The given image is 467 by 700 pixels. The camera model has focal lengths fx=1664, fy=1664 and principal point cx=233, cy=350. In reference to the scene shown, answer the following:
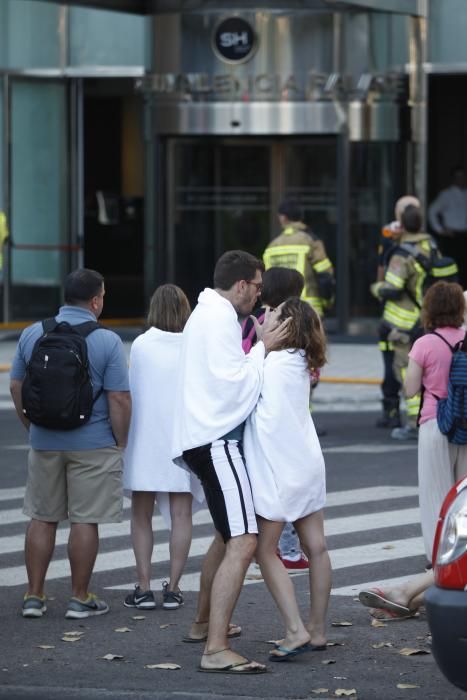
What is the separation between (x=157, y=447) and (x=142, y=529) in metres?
0.43

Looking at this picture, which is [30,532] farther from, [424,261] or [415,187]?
[415,187]

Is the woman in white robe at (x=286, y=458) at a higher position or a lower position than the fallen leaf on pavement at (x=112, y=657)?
higher

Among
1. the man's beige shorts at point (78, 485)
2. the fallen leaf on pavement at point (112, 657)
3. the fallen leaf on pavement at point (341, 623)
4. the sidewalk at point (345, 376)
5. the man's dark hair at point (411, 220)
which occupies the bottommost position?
the sidewalk at point (345, 376)

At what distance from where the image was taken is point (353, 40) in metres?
21.3

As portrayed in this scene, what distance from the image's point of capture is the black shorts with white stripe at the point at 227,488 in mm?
6879

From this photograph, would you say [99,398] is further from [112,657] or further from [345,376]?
[345,376]

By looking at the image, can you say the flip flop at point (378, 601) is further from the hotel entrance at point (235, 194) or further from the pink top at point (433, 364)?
the hotel entrance at point (235, 194)

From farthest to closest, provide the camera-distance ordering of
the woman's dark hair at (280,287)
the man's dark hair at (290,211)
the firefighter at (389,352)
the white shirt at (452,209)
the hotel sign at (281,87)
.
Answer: the white shirt at (452,209), the hotel sign at (281,87), the firefighter at (389,352), the man's dark hair at (290,211), the woman's dark hair at (280,287)

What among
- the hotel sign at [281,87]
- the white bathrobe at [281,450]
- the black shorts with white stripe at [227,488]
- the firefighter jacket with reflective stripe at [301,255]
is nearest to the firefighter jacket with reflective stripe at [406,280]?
the firefighter jacket with reflective stripe at [301,255]

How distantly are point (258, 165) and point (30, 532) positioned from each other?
1442 cm

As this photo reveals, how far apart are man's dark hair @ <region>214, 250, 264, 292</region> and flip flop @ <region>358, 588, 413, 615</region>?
1622 mm

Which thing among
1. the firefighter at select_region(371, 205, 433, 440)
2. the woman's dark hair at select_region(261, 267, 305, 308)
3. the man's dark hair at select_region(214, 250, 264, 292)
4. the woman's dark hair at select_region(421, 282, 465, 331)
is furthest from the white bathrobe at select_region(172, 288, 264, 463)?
the firefighter at select_region(371, 205, 433, 440)

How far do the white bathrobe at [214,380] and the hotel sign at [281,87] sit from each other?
14.6 metres

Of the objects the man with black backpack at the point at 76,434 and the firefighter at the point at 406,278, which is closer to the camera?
the man with black backpack at the point at 76,434
